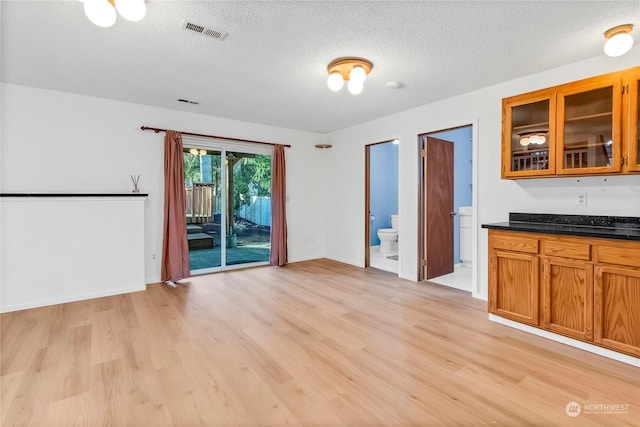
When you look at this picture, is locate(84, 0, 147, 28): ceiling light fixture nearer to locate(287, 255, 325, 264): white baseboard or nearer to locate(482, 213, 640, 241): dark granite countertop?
locate(482, 213, 640, 241): dark granite countertop

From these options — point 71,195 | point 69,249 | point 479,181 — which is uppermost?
point 479,181

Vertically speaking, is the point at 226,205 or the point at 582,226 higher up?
the point at 226,205

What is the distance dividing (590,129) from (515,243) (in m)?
1.14

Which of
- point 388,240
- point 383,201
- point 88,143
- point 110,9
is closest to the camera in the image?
point 110,9

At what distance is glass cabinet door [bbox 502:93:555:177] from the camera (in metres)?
2.69

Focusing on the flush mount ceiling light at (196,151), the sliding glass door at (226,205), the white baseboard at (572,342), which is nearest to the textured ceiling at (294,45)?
the flush mount ceiling light at (196,151)

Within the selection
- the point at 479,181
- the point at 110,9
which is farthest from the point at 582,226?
the point at 110,9

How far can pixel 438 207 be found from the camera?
4.39 m

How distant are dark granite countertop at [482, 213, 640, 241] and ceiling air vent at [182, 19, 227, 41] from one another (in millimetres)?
2926

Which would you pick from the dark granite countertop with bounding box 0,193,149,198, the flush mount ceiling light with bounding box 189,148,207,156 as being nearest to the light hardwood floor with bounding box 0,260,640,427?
the dark granite countertop with bounding box 0,193,149,198

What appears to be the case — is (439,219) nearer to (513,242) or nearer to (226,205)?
(513,242)

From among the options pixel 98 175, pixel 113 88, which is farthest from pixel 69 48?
pixel 98 175

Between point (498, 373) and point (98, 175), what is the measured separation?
4774 millimetres

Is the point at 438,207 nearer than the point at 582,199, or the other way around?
the point at 582,199
